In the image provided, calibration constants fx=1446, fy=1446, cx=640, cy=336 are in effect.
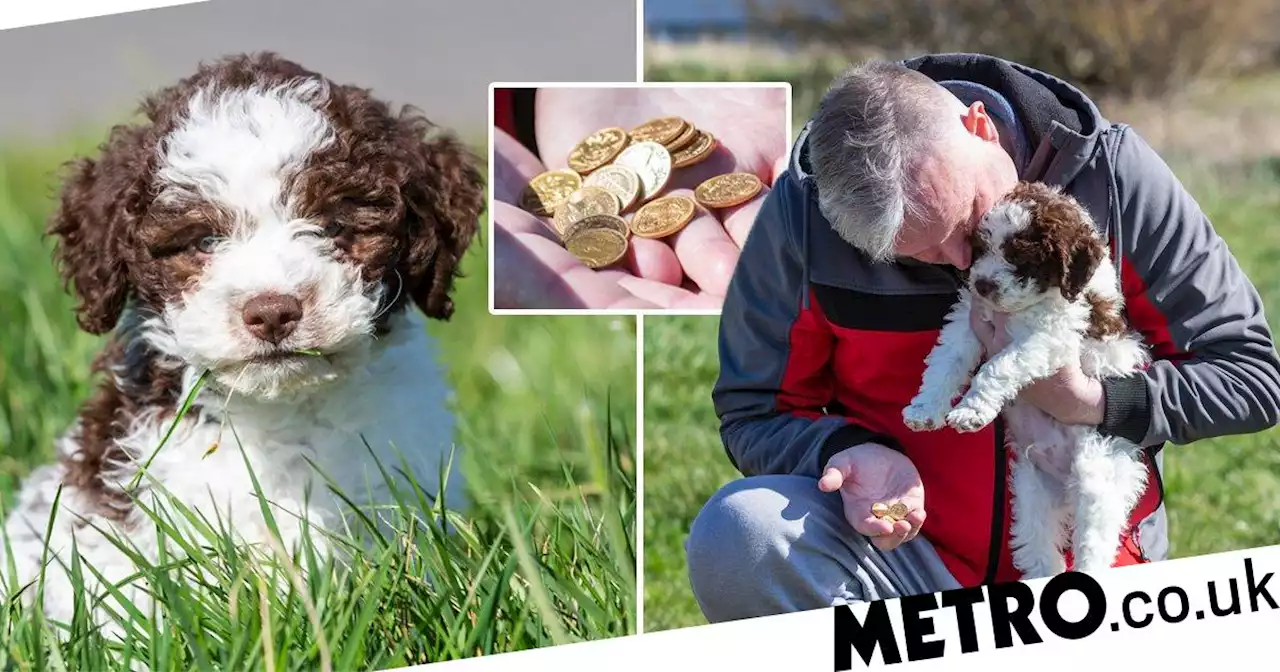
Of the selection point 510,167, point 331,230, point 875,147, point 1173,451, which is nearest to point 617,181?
point 510,167

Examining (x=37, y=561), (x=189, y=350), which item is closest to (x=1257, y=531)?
(x=189, y=350)

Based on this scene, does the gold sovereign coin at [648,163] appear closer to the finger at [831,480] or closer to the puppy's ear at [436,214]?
the puppy's ear at [436,214]

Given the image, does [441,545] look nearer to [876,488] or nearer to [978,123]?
[876,488]

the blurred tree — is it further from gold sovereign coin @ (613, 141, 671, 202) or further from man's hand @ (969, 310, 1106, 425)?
man's hand @ (969, 310, 1106, 425)

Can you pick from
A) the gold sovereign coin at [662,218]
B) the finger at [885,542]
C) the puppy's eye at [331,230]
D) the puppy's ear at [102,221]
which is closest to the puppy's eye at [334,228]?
the puppy's eye at [331,230]

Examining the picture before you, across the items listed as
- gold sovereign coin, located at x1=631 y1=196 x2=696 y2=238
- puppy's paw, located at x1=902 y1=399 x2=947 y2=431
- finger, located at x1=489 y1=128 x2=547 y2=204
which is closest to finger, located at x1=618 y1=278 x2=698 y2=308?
gold sovereign coin, located at x1=631 y1=196 x2=696 y2=238

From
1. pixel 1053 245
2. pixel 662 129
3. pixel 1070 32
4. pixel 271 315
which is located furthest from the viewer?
pixel 1070 32
